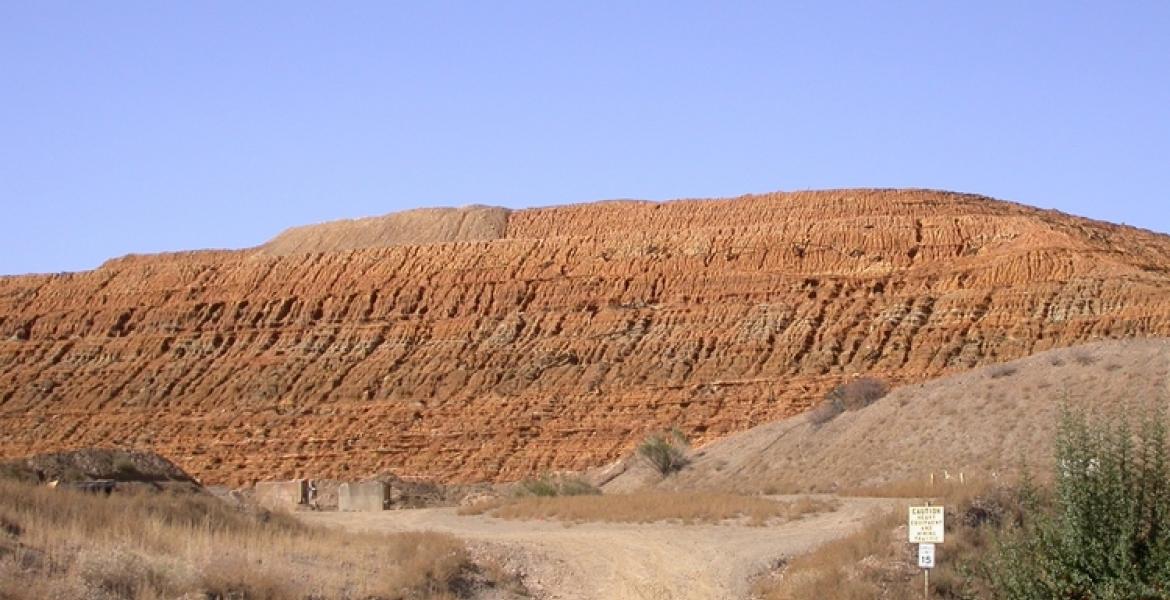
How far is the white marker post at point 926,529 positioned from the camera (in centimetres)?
1658

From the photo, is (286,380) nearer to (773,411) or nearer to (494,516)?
(773,411)

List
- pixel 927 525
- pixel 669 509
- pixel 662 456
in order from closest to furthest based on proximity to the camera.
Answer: pixel 927 525 → pixel 669 509 → pixel 662 456

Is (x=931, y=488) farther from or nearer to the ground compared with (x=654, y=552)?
farther from the ground

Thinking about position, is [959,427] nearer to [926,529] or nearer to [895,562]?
[895,562]

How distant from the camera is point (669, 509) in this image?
94.3ft

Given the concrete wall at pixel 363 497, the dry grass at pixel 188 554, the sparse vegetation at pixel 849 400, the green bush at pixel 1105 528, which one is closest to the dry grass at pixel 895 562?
the green bush at pixel 1105 528

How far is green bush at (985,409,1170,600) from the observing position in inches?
535

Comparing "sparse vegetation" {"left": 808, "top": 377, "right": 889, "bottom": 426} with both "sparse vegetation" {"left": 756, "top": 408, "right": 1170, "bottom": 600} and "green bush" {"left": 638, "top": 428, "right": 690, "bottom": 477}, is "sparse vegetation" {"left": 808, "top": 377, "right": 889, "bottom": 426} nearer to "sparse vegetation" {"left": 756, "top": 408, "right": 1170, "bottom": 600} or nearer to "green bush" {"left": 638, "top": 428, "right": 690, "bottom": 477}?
"green bush" {"left": 638, "top": 428, "right": 690, "bottom": 477}

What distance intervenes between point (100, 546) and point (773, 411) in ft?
128

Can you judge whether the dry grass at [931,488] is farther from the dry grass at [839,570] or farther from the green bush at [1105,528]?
the green bush at [1105,528]

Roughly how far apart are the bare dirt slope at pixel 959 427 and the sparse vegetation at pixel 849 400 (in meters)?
0.87

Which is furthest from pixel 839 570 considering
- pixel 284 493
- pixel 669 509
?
pixel 284 493

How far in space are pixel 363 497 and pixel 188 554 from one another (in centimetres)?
2679

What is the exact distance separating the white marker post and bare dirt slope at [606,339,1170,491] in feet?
39.1
